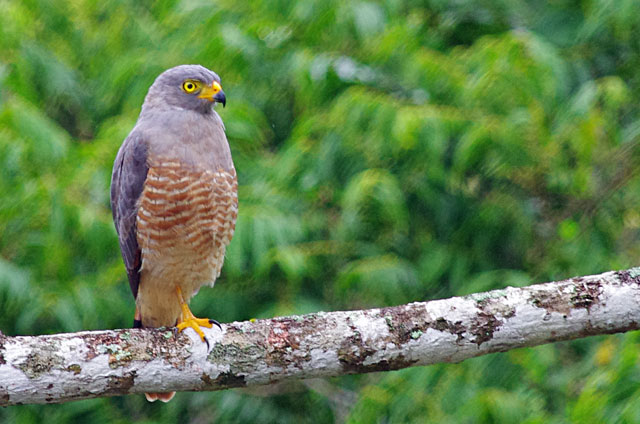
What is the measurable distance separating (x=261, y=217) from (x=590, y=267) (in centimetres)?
184

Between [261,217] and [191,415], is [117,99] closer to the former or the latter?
[261,217]

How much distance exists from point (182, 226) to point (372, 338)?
1.23 meters

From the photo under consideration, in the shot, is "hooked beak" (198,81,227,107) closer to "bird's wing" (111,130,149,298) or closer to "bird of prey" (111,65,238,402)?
"bird of prey" (111,65,238,402)

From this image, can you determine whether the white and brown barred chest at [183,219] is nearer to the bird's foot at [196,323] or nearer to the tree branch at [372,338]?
the bird's foot at [196,323]

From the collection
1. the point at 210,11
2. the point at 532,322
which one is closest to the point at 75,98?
the point at 210,11

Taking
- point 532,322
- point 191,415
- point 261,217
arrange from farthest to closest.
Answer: point 191,415 → point 261,217 → point 532,322

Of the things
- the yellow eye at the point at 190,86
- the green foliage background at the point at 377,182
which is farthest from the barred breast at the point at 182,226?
the green foliage background at the point at 377,182

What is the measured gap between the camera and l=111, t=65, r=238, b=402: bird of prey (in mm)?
3711

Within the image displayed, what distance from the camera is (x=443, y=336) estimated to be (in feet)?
9.33

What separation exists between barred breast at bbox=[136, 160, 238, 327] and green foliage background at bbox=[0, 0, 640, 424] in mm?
578

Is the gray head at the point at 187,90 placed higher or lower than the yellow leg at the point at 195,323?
higher

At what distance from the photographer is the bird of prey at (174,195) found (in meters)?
3.71

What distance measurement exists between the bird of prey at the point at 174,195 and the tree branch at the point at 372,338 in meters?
0.73

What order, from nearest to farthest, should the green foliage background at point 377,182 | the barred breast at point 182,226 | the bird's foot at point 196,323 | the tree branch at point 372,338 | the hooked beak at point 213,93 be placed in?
the tree branch at point 372,338 < the bird's foot at point 196,323 < the barred breast at point 182,226 < the hooked beak at point 213,93 < the green foliage background at point 377,182
